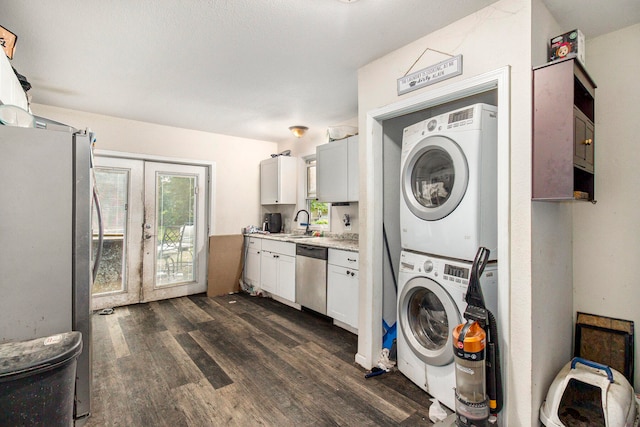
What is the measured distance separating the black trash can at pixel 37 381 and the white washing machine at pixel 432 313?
1.98 m

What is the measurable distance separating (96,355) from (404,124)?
11.2 ft

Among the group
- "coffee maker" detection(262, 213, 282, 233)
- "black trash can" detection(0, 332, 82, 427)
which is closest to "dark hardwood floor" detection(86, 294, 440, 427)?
"black trash can" detection(0, 332, 82, 427)

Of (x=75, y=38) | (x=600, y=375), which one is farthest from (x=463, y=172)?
(x=75, y=38)

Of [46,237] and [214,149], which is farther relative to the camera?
[214,149]

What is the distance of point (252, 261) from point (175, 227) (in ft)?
4.04

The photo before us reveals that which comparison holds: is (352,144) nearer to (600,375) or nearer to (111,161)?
(600,375)

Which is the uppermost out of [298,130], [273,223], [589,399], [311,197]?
[298,130]

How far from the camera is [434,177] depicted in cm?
215

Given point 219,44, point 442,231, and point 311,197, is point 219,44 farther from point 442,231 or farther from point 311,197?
point 311,197

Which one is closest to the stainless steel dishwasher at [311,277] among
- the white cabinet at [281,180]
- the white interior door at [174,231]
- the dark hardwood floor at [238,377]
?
the dark hardwood floor at [238,377]

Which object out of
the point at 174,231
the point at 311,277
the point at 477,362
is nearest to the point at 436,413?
the point at 477,362

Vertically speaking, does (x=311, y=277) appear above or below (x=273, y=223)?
below

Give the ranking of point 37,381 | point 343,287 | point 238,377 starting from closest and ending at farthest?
point 37,381, point 238,377, point 343,287

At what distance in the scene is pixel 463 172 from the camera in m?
1.84
